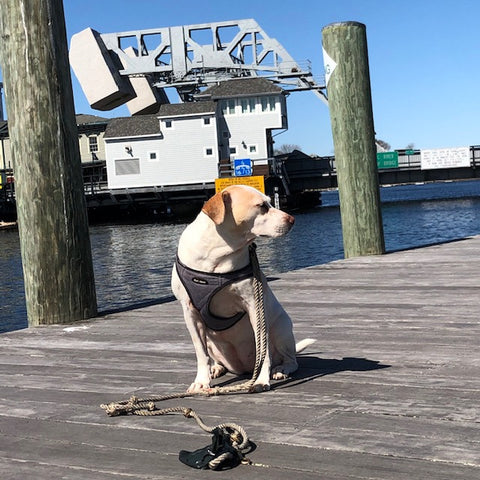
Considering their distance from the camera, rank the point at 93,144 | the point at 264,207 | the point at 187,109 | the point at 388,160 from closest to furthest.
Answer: the point at 264,207, the point at 187,109, the point at 388,160, the point at 93,144

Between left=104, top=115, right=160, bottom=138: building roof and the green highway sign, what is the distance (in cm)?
1947

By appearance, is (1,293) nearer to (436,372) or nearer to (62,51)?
(62,51)

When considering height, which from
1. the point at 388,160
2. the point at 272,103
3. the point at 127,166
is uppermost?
the point at 272,103

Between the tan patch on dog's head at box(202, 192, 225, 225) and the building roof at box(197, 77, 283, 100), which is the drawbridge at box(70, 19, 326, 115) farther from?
the tan patch on dog's head at box(202, 192, 225, 225)

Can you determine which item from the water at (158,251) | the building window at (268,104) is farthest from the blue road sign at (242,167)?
the building window at (268,104)

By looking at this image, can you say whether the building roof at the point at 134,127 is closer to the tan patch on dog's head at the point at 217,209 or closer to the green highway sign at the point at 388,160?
the green highway sign at the point at 388,160

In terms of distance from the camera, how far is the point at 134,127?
6719 cm

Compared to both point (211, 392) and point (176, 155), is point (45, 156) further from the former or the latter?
point (176, 155)

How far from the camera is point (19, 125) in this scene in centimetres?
669

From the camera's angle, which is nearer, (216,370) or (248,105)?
(216,370)

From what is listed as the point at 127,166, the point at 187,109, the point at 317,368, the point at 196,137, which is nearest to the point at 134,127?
the point at 127,166

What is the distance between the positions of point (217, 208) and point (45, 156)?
3.38 meters

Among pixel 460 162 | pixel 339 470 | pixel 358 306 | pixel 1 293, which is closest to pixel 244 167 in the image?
pixel 460 162

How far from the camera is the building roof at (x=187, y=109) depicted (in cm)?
6512
